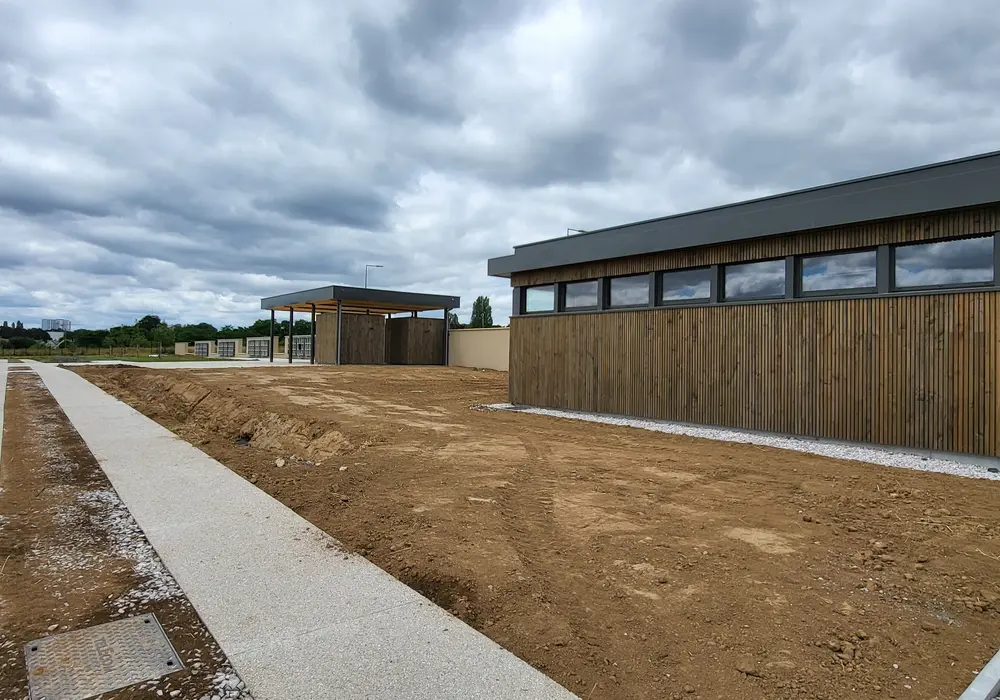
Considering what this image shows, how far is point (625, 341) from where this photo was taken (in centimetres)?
1211

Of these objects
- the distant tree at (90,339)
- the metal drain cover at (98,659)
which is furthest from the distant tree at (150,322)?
the metal drain cover at (98,659)

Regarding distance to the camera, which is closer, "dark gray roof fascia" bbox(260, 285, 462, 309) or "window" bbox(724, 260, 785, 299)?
"window" bbox(724, 260, 785, 299)

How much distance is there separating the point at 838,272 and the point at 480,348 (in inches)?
906

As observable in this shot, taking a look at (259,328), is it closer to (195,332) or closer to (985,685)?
(195,332)

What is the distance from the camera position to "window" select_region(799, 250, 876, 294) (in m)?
8.81

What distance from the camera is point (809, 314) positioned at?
9.33 metres

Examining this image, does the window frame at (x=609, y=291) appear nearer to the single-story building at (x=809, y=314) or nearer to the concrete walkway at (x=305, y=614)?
the single-story building at (x=809, y=314)

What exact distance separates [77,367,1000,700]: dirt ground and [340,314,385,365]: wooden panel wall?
876 inches

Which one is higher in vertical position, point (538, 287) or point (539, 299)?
point (538, 287)

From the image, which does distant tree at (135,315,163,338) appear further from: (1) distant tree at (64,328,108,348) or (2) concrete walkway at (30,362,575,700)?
(2) concrete walkway at (30,362,575,700)

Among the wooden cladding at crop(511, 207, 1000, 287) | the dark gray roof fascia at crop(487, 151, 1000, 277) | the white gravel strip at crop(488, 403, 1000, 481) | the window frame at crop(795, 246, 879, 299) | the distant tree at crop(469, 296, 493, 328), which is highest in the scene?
the distant tree at crop(469, 296, 493, 328)

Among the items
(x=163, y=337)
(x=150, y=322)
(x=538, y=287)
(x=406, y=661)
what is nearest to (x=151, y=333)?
(x=163, y=337)

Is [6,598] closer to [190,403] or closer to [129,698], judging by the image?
[129,698]

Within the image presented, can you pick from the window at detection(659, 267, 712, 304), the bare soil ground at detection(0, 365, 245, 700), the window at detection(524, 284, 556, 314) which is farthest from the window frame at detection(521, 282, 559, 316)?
the bare soil ground at detection(0, 365, 245, 700)
